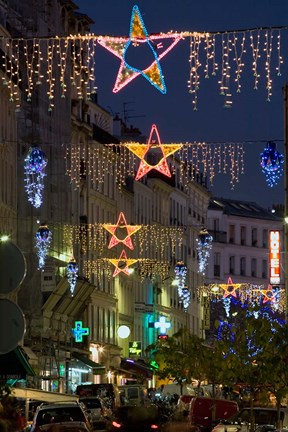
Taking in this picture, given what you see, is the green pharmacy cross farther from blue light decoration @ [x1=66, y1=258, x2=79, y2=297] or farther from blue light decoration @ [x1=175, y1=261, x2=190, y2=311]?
blue light decoration @ [x1=66, y1=258, x2=79, y2=297]

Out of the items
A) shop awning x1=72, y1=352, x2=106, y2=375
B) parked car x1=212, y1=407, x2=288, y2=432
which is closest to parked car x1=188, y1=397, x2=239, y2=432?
parked car x1=212, y1=407, x2=288, y2=432

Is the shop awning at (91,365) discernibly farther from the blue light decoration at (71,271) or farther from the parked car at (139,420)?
the parked car at (139,420)

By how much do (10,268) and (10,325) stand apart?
69 cm

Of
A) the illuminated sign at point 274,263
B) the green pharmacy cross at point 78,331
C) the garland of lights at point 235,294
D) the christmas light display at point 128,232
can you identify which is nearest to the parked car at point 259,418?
A: the christmas light display at point 128,232

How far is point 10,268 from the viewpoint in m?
15.4

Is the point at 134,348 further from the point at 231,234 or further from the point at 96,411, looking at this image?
the point at 231,234

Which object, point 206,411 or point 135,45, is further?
point 206,411

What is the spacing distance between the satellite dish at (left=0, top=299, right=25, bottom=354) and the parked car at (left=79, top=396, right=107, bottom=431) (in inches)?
1184

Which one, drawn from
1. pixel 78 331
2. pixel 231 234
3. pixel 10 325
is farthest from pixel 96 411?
pixel 231 234

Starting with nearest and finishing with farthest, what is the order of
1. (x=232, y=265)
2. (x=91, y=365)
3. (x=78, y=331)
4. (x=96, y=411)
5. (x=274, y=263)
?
(x=96, y=411) < (x=274, y=263) < (x=78, y=331) < (x=91, y=365) < (x=232, y=265)

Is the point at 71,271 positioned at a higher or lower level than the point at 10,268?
higher

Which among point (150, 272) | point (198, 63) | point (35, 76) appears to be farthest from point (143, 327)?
point (198, 63)

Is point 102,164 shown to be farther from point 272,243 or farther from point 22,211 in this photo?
point 22,211

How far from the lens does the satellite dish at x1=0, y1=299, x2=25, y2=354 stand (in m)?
14.8
